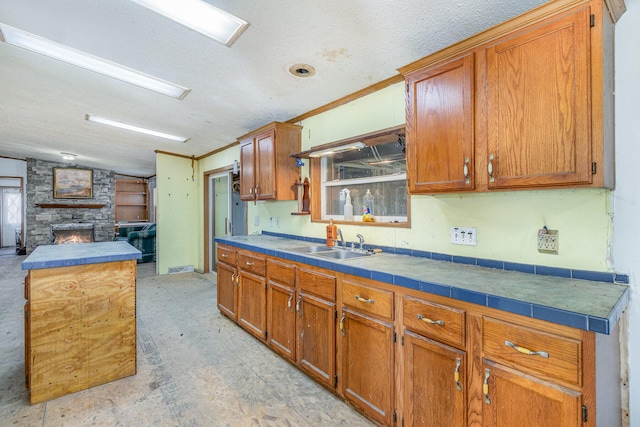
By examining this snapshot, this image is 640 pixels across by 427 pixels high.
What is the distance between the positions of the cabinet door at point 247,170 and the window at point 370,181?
900 mm

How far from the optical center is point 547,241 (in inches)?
62.7

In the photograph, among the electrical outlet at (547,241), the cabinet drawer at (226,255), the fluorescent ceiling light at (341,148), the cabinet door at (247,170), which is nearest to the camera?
the electrical outlet at (547,241)

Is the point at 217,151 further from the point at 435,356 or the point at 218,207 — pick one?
the point at 435,356

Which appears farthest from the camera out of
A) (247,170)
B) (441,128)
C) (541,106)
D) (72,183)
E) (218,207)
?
(72,183)

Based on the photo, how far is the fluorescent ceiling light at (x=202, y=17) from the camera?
1.66 m

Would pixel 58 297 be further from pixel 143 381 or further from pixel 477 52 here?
pixel 477 52

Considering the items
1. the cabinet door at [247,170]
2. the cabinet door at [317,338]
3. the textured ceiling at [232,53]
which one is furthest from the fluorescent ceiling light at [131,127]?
the cabinet door at [317,338]

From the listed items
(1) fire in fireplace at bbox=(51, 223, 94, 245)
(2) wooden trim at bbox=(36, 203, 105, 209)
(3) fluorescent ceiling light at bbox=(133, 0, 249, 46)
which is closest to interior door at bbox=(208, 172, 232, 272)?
(3) fluorescent ceiling light at bbox=(133, 0, 249, 46)

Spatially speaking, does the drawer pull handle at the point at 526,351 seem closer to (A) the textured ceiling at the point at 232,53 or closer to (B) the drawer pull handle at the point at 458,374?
(B) the drawer pull handle at the point at 458,374

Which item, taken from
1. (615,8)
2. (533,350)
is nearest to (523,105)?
(615,8)

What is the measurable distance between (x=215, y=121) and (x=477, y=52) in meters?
3.00

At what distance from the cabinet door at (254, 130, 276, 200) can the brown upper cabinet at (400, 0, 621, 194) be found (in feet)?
5.80

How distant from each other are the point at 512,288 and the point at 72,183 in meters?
10.8

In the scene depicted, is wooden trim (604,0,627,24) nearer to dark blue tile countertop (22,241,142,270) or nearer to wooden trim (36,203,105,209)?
dark blue tile countertop (22,241,142,270)
